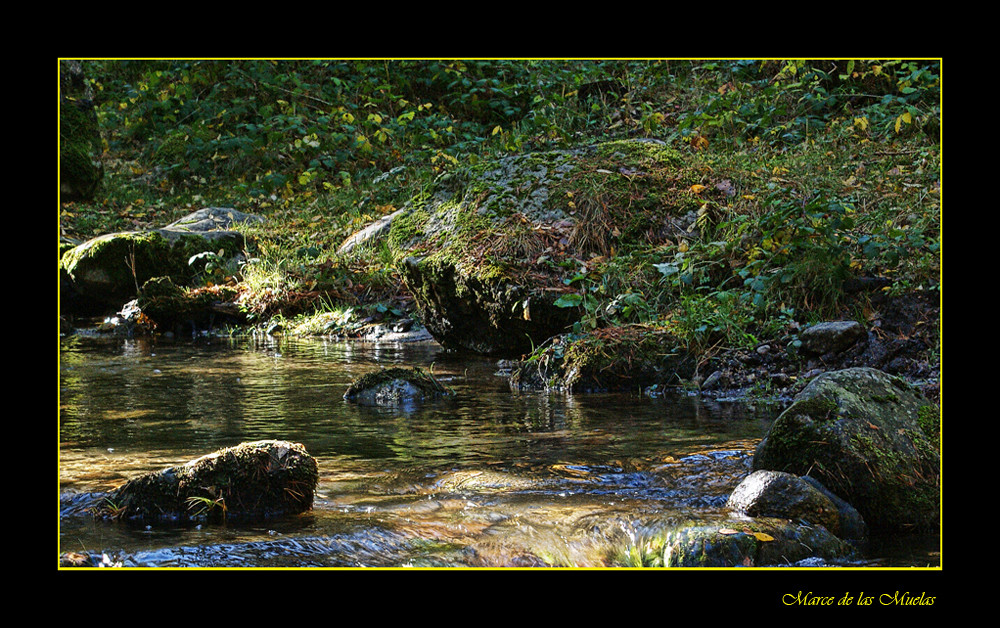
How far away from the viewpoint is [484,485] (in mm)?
4188

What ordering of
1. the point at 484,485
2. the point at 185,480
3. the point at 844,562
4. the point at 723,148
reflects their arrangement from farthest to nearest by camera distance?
the point at 723,148 → the point at 484,485 → the point at 185,480 → the point at 844,562

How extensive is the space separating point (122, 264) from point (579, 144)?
6.35 m

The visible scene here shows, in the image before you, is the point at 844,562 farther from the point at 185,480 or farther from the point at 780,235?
the point at 780,235

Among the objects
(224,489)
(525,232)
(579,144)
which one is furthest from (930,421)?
(579,144)

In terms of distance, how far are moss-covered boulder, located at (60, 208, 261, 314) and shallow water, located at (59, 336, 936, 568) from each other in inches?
152

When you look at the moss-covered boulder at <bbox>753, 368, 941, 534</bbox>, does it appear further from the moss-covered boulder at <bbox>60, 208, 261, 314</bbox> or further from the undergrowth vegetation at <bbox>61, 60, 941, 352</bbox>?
the moss-covered boulder at <bbox>60, 208, 261, 314</bbox>

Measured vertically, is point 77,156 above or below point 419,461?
above

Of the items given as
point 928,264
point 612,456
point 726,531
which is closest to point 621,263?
point 928,264

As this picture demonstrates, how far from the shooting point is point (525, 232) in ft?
26.0

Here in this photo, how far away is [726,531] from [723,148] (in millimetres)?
8942

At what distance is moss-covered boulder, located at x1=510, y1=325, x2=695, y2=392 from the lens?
6.54 metres

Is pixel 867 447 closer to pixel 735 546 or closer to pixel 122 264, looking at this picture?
pixel 735 546

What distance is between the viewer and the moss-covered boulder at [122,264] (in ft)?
37.2

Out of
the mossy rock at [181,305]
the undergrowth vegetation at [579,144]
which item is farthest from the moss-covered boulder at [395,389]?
the mossy rock at [181,305]
